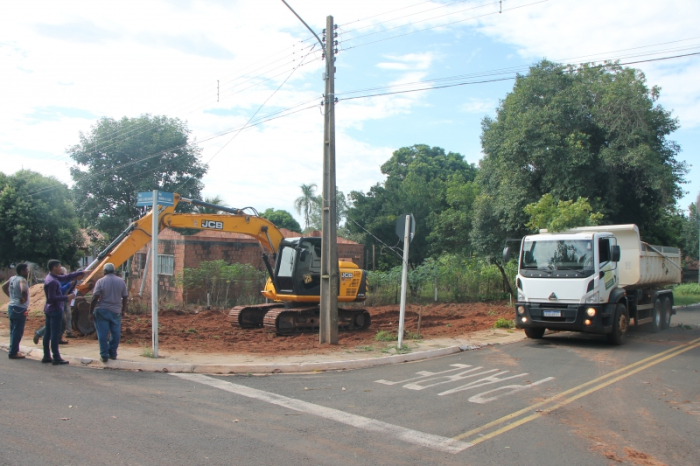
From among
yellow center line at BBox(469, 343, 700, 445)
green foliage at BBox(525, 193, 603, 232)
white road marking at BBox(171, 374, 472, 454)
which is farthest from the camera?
green foliage at BBox(525, 193, 603, 232)

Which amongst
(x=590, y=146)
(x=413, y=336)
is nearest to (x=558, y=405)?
(x=413, y=336)

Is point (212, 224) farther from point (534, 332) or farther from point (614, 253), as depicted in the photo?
point (614, 253)

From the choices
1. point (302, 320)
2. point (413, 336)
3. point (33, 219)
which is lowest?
point (413, 336)

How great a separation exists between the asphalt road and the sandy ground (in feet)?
7.92

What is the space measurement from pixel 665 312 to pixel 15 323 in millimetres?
17062

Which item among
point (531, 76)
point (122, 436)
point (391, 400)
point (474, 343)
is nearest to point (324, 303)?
point (474, 343)

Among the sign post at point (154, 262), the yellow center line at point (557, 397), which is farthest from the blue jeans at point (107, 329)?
the yellow center line at point (557, 397)

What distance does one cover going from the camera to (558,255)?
13109 millimetres

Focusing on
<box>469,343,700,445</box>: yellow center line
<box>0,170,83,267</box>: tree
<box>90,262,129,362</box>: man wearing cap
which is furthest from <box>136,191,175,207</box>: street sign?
<box>0,170,83,267</box>: tree

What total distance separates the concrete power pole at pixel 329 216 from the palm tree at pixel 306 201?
4021cm

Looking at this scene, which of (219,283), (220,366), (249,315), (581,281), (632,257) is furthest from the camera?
(219,283)

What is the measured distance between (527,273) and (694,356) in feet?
12.5

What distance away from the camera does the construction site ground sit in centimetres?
1078

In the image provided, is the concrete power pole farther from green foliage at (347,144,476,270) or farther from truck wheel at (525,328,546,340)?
green foliage at (347,144,476,270)
